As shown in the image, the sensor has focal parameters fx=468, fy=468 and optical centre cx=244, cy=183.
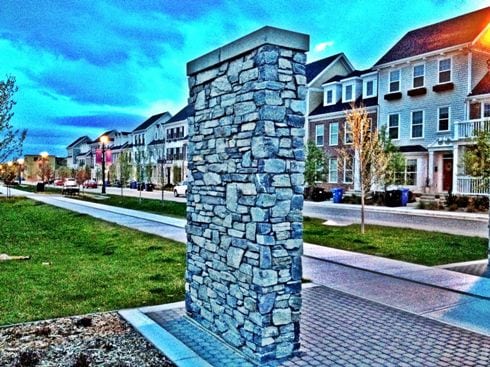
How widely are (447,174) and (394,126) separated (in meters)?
5.18

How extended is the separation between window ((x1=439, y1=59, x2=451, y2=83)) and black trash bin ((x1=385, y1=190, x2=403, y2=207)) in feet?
24.9

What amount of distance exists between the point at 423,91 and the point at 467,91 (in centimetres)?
282

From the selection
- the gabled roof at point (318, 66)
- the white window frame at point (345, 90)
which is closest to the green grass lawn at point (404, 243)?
the white window frame at point (345, 90)

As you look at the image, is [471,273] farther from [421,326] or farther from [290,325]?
[290,325]

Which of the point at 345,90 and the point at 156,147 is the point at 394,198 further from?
the point at 156,147

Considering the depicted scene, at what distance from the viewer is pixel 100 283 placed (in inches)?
328

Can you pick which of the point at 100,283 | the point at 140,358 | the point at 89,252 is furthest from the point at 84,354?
the point at 89,252

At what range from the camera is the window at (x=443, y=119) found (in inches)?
1116

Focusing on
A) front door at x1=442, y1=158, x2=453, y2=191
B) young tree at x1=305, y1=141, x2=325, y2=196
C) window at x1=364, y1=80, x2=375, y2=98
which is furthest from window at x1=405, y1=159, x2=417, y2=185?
window at x1=364, y1=80, x2=375, y2=98

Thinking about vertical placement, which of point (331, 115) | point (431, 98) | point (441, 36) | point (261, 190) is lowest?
point (261, 190)

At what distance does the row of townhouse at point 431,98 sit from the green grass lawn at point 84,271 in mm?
15173

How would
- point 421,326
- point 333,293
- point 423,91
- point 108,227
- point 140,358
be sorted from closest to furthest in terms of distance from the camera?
point 140,358, point 421,326, point 333,293, point 108,227, point 423,91

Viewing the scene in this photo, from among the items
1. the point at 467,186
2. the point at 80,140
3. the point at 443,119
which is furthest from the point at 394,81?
the point at 80,140

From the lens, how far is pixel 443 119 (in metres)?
28.6
